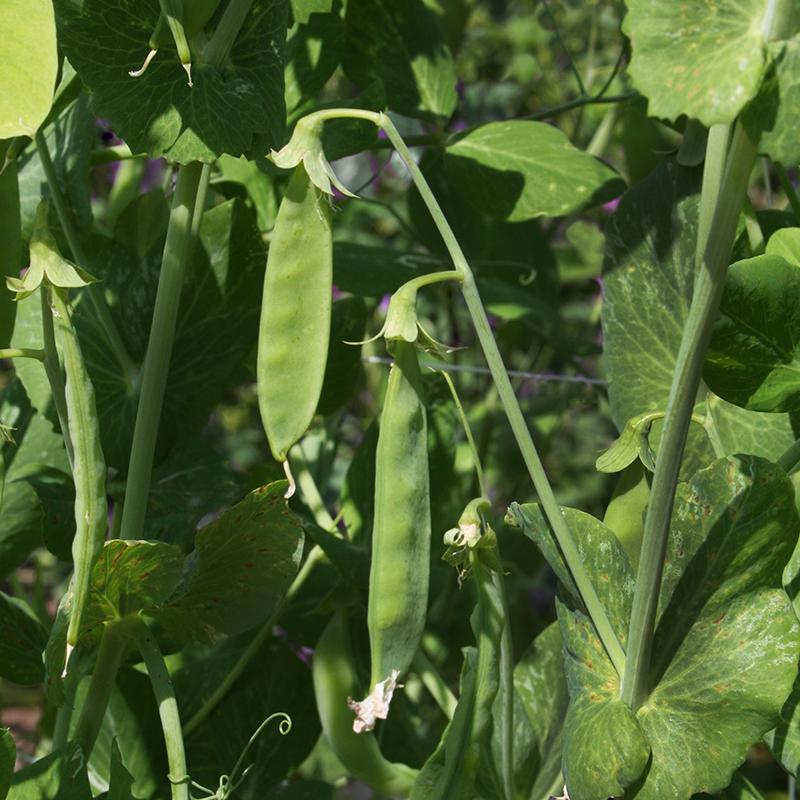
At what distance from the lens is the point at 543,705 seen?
2.27 ft

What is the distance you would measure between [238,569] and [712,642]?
0.81 ft

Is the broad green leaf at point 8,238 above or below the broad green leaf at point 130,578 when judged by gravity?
above

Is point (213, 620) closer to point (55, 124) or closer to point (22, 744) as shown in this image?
point (55, 124)

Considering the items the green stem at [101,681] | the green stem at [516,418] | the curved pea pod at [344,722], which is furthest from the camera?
the curved pea pod at [344,722]

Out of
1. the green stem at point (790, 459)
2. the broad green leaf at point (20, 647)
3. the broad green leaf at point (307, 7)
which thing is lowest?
the broad green leaf at point (20, 647)

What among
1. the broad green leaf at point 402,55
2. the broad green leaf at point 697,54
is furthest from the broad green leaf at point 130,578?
the broad green leaf at point 402,55

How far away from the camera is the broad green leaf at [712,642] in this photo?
527mm

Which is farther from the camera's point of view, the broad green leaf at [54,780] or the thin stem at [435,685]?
the thin stem at [435,685]

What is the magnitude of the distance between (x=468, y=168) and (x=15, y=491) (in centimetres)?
36

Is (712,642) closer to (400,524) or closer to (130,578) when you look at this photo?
(400,524)

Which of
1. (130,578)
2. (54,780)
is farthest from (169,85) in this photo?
(54,780)

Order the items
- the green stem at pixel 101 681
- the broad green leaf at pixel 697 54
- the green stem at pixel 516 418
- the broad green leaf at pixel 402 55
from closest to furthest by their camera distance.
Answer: the broad green leaf at pixel 697 54
the green stem at pixel 516 418
the green stem at pixel 101 681
the broad green leaf at pixel 402 55

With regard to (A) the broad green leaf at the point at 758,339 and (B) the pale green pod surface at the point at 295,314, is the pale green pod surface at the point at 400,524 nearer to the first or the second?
(B) the pale green pod surface at the point at 295,314

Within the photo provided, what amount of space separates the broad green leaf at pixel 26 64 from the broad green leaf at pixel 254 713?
16.0 inches
